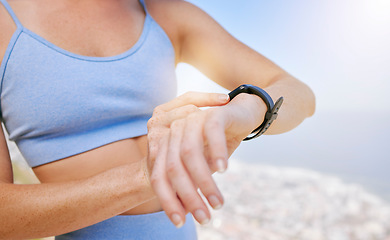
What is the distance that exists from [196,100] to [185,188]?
Result: 0.63 ft

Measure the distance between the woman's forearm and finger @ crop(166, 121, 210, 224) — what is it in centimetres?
15

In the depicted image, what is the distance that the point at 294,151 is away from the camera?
436cm

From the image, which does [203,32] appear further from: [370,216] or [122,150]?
[370,216]

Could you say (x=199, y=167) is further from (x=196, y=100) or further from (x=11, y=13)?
(x=11, y=13)

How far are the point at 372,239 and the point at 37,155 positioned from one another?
149 inches

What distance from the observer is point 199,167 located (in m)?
0.38

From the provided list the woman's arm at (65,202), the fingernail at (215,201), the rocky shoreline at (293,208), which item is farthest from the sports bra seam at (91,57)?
the rocky shoreline at (293,208)

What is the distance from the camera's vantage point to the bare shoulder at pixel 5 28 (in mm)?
703

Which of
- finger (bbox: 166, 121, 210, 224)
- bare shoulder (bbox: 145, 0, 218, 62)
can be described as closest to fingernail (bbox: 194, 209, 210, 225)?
finger (bbox: 166, 121, 210, 224)

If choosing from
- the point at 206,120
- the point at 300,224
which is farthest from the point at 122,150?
the point at 300,224

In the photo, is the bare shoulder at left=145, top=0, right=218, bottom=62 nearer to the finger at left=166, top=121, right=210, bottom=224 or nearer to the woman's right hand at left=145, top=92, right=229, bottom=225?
the woman's right hand at left=145, top=92, right=229, bottom=225

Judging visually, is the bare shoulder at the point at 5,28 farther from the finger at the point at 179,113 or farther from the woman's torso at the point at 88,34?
the finger at the point at 179,113

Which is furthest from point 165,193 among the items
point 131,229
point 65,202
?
point 131,229

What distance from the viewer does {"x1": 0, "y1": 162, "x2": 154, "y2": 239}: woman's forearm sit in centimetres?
55
